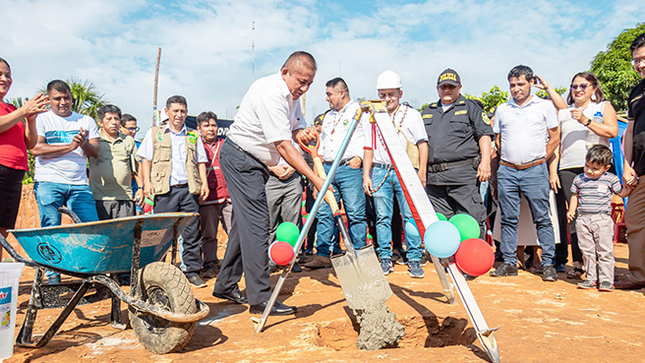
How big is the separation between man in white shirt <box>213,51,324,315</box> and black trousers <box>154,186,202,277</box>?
1.48 meters

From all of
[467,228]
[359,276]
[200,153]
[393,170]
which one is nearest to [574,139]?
[393,170]

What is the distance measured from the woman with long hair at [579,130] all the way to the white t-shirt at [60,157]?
5.27 meters

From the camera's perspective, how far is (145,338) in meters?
2.50

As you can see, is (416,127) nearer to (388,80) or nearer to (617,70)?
(388,80)

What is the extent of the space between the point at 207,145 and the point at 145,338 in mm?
3462

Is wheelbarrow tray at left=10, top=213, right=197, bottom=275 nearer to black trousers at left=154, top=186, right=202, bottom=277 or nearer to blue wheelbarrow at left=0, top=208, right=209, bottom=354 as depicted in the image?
blue wheelbarrow at left=0, top=208, right=209, bottom=354

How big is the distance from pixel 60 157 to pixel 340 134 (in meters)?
3.08

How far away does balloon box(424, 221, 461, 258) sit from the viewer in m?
2.14

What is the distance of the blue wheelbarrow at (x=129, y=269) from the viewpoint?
2.39m

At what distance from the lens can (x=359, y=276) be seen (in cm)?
299

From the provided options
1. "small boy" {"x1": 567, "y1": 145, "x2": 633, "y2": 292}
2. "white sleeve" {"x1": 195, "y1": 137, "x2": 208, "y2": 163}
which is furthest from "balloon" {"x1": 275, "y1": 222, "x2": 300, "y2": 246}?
"small boy" {"x1": 567, "y1": 145, "x2": 633, "y2": 292}

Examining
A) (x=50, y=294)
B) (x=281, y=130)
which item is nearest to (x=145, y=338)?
(x=50, y=294)

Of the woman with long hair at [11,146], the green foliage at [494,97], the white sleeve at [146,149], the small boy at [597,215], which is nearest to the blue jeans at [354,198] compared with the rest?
the white sleeve at [146,149]

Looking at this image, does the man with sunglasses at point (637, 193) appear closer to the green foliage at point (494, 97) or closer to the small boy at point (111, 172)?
the small boy at point (111, 172)
